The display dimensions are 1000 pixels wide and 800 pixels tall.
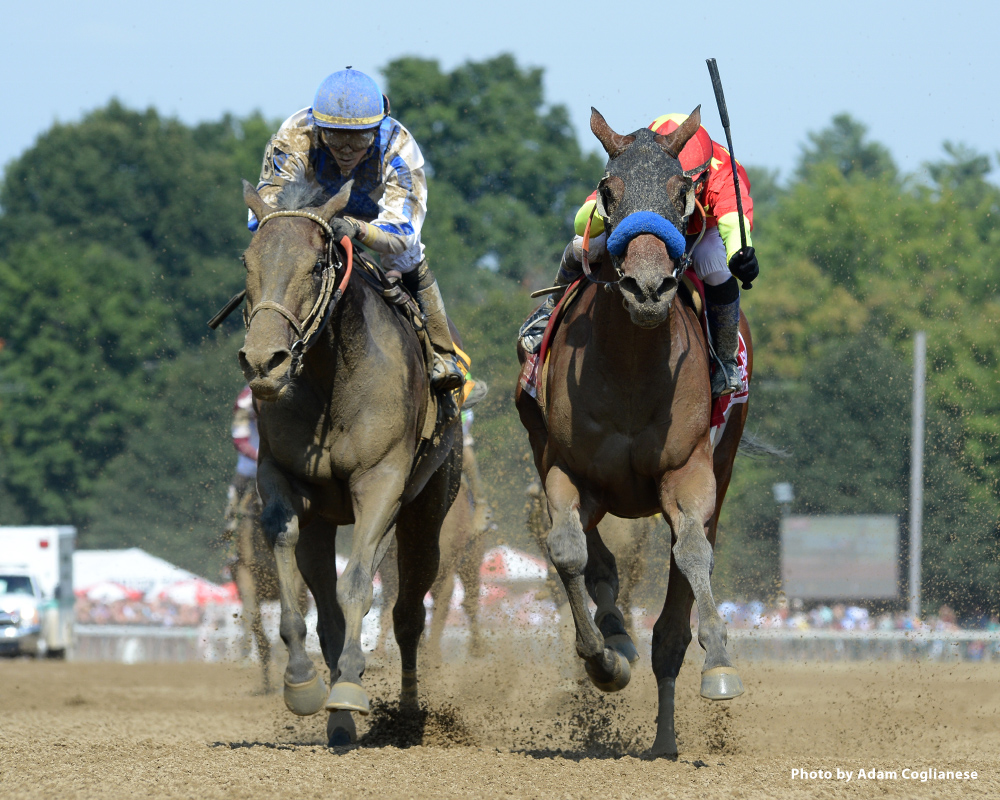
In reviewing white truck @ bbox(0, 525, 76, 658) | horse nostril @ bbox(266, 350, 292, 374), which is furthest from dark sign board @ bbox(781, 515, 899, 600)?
horse nostril @ bbox(266, 350, 292, 374)

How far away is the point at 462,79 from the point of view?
161 ft

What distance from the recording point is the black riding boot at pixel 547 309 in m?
7.44

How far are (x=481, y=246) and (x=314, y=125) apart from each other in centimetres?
3805

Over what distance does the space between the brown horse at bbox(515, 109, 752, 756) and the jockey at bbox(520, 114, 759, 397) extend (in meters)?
0.17

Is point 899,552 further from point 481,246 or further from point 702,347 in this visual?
point 481,246

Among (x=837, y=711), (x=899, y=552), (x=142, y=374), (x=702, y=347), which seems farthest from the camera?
(x=142, y=374)

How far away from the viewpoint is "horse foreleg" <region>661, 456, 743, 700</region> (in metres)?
5.87

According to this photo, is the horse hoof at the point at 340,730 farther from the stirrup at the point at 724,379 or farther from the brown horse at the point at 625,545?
the brown horse at the point at 625,545

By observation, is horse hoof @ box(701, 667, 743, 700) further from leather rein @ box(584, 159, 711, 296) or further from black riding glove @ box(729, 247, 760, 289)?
black riding glove @ box(729, 247, 760, 289)

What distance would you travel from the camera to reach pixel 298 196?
21.2 ft

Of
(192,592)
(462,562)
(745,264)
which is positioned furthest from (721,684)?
(192,592)

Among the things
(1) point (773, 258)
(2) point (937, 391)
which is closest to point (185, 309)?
(1) point (773, 258)

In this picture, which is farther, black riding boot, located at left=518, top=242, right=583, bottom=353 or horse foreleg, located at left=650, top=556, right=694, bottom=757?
black riding boot, located at left=518, top=242, right=583, bottom=353

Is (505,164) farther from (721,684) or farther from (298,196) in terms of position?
(721,684)
